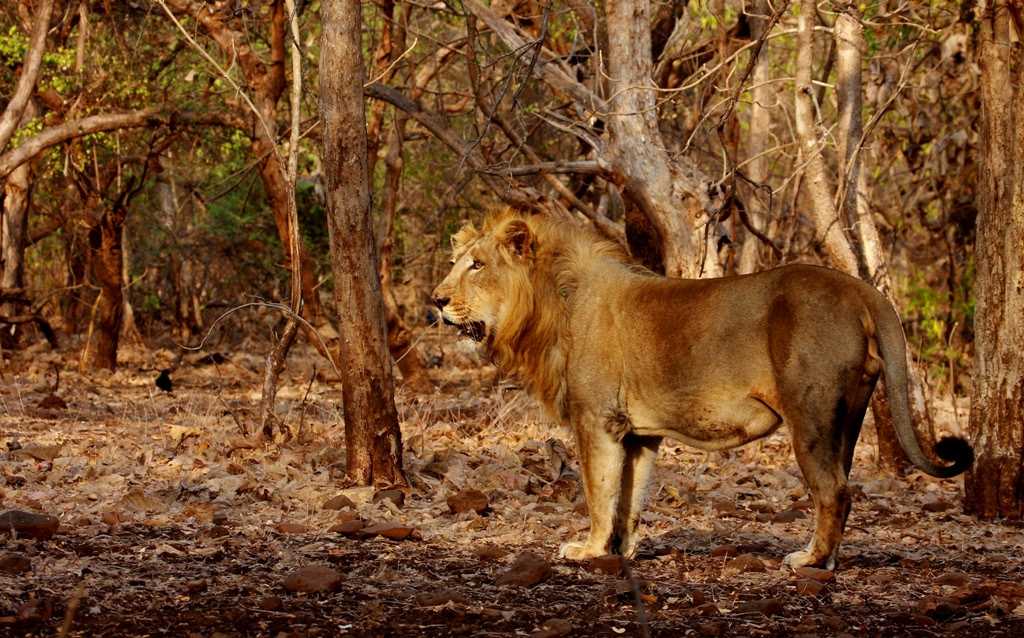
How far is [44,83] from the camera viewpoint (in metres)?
15.0

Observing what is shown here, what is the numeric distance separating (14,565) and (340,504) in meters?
2.01

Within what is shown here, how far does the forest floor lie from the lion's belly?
61 cm

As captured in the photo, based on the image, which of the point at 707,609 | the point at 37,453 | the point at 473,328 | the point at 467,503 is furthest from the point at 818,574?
the point at 37,453

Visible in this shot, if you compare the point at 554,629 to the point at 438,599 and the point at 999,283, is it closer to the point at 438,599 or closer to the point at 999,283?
the point at 438,599

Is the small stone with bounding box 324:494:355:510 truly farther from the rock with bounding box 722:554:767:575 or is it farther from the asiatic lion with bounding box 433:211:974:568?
the rock with bounding box 722:554:767:575

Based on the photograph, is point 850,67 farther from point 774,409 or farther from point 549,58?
point 774,409

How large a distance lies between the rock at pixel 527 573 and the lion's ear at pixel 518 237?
5.04ft

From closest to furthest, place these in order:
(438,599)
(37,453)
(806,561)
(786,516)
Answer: (438,599), (806,561), (786,516), (37,453)

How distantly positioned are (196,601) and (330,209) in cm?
300

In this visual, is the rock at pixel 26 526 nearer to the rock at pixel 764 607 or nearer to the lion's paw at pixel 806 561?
the rock at pixel 764 607

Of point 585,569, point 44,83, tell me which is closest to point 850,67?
point 585,569

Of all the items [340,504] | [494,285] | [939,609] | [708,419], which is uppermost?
[494,285]

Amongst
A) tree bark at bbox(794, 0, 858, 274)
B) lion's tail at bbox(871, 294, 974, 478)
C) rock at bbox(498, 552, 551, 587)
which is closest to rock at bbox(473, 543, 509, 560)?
rock at bbox(498, 552, 551, 587)

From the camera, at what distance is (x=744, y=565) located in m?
6.04
